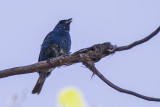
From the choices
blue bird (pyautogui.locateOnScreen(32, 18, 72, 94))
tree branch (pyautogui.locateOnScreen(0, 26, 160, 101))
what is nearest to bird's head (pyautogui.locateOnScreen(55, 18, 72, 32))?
blue bird (pyautogui.locateOnScreen(32, 18, 72, 94))

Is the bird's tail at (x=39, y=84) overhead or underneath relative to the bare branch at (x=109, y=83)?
overhead

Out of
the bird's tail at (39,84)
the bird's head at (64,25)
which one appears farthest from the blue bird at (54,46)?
the bird's head at (64,25)

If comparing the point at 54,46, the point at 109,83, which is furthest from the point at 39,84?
the point at 109,83

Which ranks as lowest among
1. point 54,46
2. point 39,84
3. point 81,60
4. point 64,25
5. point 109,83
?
point 109,83

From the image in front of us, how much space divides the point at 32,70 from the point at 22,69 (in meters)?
0.09

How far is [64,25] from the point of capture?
8.36 metres

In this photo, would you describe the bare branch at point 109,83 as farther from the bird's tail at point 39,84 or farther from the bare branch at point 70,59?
the bird's tail at point 39,84

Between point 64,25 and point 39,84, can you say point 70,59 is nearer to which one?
point 39,84

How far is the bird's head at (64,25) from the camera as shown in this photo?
26.9 feet

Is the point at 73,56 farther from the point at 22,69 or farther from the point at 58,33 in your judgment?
the point at 58,33

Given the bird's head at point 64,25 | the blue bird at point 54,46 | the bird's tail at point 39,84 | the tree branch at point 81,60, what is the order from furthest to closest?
the bird's head at point 64,25, the blue bird at point 54,46, the bird's tail at point 39,84, the tree branch at point 81,60

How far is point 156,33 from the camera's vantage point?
9.41 feet

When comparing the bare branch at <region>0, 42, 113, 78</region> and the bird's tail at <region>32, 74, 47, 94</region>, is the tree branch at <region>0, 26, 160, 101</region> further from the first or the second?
the bird's tail at <region>32, 74, 47, 94</region>

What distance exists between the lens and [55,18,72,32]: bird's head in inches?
323
